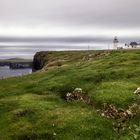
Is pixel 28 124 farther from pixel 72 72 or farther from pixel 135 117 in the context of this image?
pixel 72 72

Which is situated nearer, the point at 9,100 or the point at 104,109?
the point at 104,109

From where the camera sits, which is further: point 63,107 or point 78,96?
point 78,96

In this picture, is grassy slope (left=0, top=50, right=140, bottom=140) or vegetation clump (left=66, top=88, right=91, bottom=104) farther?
vegetation clump (left=66, top=88, right=91, bottom=104)

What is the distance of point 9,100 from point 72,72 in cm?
2198

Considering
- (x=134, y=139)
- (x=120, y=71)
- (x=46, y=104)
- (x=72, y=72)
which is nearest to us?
(x=134, y=139)

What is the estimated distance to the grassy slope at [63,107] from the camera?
3888cm

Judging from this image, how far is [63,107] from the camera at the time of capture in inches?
1900

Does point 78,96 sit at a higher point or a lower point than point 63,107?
higher

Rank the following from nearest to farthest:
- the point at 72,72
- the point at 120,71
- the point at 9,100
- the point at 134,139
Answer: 1. the point at 134,139
2. the point at 9,100
3. the point at 120,71
4. the point at 72,72

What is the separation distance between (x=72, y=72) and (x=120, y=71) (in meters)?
9.63

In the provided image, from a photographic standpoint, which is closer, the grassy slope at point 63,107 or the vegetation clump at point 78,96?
the grassy slope at point 63,107

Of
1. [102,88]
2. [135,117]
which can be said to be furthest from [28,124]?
[102,88]

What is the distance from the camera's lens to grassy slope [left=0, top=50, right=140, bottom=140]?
3888 cm

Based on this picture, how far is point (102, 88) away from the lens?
5462 cm
